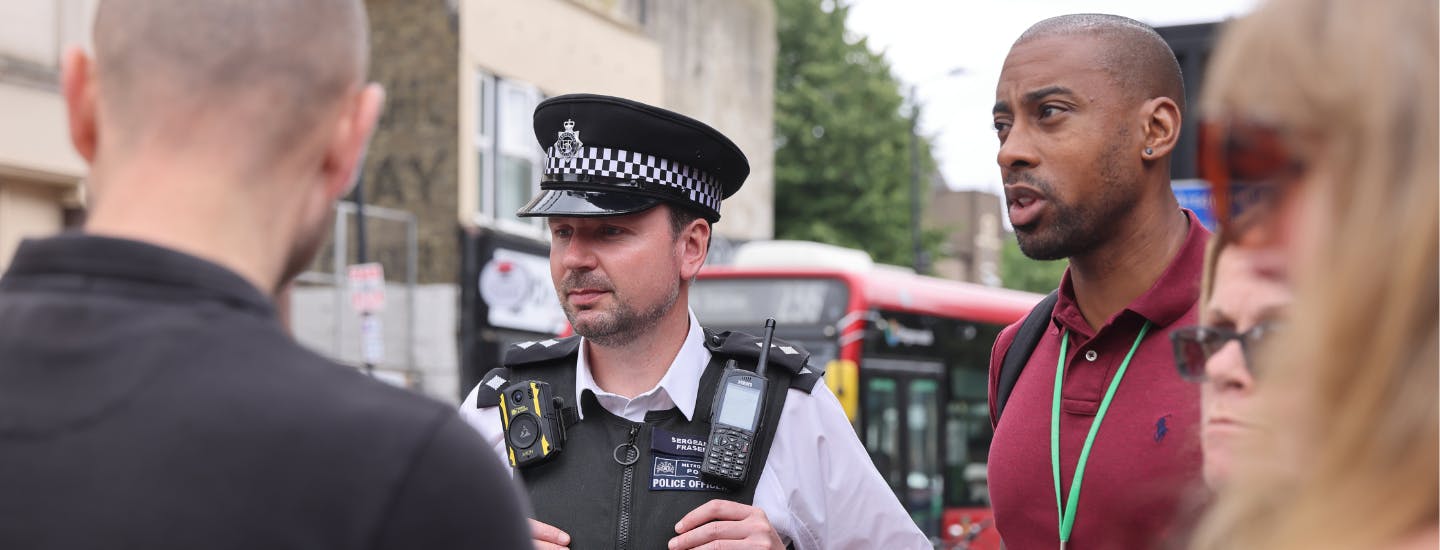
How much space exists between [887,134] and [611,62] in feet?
43.5

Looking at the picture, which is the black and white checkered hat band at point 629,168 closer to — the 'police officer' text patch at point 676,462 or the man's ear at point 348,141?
the 'police officer' text patch at point 676,462

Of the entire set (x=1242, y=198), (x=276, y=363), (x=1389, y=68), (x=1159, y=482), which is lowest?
(x=1159, y=482)

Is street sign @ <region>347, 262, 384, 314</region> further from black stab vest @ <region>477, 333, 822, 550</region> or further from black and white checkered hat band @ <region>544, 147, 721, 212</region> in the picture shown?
black stab vest @ <region>477, 333, 822, 550</region>

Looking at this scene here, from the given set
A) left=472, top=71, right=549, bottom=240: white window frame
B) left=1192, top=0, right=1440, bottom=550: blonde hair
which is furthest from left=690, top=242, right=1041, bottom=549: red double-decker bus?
left=1192, top=0, right=1440, bottom=550: blonde hair

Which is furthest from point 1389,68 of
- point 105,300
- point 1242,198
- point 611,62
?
point 611,62

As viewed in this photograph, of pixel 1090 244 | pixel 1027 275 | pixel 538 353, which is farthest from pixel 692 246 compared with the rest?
pixel 1027 275

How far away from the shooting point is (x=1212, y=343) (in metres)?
1.69

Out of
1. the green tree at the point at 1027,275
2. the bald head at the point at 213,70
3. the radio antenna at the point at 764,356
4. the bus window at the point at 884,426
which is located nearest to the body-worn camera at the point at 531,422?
the radio antenna at the point at 764,356

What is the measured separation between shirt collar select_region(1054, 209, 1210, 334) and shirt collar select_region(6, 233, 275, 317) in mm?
2115

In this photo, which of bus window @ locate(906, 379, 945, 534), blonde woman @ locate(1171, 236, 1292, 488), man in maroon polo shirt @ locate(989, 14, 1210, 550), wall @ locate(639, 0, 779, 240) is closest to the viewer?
blonde woman @ locate(1171, 236, 1292, 488)

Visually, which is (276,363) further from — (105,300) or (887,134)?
(887,134)

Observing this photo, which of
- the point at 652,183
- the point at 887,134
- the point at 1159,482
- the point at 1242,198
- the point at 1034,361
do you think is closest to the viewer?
the point at 1242,198

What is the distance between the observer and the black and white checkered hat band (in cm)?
401

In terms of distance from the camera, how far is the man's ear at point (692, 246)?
4.08 metres
